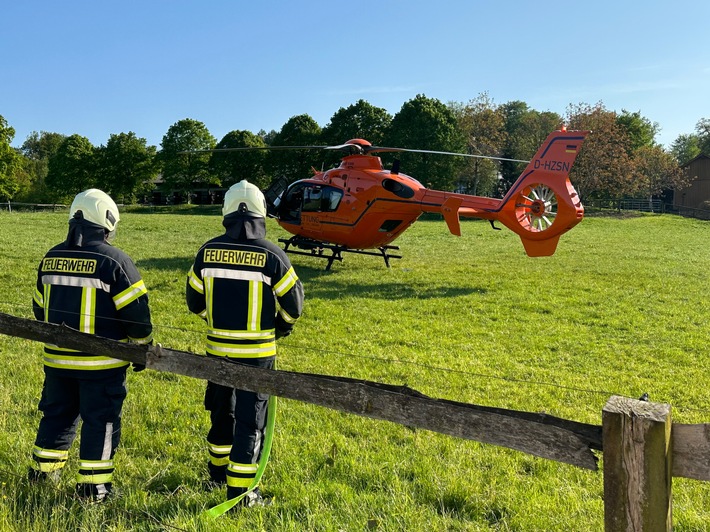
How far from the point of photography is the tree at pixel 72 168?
194 ft

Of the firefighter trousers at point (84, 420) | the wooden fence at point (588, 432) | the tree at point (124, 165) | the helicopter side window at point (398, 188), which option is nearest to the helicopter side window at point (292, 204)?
the helicopter side window at point (398, 188)

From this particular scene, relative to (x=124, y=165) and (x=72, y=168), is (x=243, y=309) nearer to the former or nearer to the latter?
(x=124, y=165)

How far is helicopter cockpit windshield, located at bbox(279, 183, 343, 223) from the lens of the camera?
563 inches

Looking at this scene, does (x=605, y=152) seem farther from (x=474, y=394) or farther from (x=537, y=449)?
(x=537, y=449)

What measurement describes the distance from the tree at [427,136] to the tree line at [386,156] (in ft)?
0.28

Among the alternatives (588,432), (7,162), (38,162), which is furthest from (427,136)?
(38,162)

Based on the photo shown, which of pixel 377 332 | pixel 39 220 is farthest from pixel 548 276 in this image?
pixel 39 220

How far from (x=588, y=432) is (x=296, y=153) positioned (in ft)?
169

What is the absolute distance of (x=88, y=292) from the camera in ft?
12.4

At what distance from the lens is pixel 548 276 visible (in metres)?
14.7

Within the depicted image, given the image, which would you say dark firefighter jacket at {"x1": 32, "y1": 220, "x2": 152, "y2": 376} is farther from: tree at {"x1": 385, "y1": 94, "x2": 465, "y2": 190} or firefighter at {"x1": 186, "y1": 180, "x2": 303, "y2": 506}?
tree at {"x1": 385, "y1": 94, "x2": 465, "y2": 190}

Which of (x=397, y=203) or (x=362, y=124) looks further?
(x=362, y=124)

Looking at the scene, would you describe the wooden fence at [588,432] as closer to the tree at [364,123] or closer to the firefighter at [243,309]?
the firefighter at [243,309]

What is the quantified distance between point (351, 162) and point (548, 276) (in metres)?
6.17
